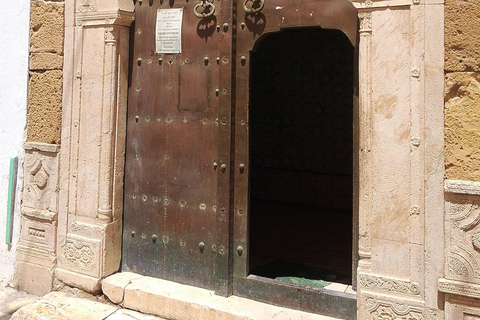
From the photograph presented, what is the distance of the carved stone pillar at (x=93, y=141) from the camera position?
3391 millimetres

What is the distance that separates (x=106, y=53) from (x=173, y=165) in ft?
3.07

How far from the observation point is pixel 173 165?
11.0 ft

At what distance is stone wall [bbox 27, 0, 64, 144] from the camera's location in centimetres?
356

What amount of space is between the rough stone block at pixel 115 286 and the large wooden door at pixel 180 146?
0.46ft

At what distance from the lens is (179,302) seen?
10.0ft

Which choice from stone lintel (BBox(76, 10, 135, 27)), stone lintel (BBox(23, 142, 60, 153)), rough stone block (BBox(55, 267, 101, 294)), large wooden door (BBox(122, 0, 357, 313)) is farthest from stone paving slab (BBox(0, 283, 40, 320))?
stone lintel (BBox(76, 10, 135, 27))

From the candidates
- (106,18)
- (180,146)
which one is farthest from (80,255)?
(106,18)

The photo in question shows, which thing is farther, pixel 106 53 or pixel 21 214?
pixel 21 214

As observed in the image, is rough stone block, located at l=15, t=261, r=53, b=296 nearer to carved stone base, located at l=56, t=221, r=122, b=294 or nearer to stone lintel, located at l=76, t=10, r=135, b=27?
carved stone base, located at l=56, t=221, r=122, b=294

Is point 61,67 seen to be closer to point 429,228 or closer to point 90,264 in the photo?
point 90,264

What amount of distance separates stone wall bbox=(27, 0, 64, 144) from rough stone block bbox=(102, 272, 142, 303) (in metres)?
1.11

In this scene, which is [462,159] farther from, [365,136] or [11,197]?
[11,197]

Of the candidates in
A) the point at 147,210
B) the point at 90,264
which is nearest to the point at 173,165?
the point at 147,210

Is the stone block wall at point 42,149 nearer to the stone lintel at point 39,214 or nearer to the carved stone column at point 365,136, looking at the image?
the stone lintel at point 39,214
